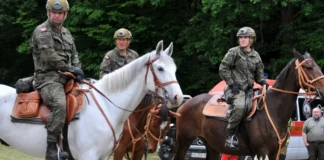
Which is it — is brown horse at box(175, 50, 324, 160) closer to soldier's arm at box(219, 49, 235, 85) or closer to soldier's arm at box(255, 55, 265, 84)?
soldier's arm at box(255, 55, 265, 84)

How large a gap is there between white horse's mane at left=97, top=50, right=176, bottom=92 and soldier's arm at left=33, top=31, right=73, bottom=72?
678 mm

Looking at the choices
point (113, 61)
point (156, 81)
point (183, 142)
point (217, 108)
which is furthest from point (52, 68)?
point (183, 142)

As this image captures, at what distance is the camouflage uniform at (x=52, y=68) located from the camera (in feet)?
25.3

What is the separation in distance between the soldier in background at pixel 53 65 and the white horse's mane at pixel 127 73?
16.2 inches

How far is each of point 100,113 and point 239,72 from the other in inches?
144

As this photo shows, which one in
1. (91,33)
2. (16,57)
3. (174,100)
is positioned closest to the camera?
(174,100)

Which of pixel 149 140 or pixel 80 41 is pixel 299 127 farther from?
pixel 80 41

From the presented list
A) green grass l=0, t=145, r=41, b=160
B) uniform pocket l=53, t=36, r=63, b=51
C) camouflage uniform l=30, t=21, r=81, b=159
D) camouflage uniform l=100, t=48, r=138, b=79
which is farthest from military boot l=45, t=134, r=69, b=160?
green grass l=0, t=145, r=41, b=160

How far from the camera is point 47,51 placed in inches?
309

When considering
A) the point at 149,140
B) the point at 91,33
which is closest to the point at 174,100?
the point at 149,140

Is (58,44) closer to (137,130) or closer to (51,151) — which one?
(51,151)

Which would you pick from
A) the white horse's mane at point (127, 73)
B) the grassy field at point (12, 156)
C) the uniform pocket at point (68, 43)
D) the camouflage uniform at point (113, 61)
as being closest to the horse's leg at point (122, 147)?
the camouflage uniform at point (113, 61)

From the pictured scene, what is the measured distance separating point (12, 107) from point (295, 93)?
4864mm

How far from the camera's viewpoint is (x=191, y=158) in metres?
17.8
